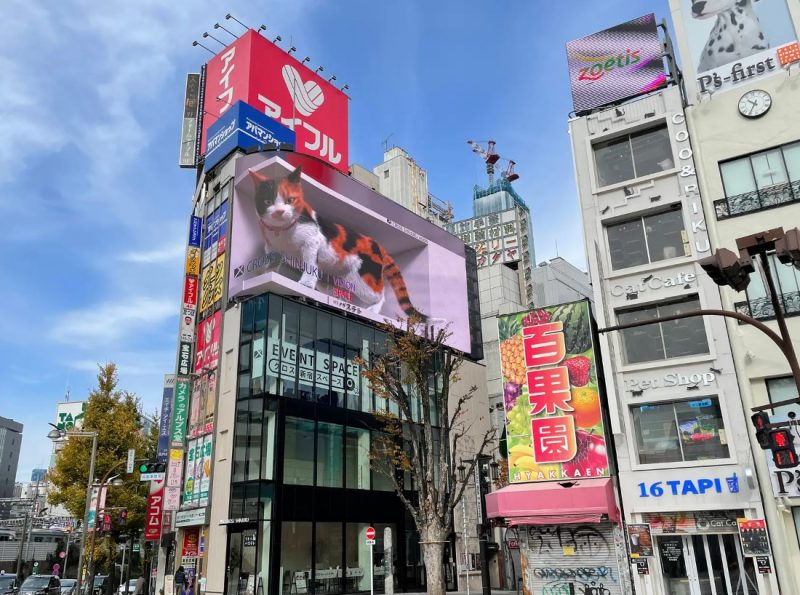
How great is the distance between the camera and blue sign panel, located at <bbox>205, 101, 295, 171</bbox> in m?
38.2

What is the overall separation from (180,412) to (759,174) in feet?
98.3

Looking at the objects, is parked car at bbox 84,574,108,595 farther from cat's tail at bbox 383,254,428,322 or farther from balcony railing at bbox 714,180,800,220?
balcony railing at bbox 714,180,800,220

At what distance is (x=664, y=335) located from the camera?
74.7 feet

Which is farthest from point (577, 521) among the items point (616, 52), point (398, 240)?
point (398, 240)

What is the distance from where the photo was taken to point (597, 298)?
78.1 ft

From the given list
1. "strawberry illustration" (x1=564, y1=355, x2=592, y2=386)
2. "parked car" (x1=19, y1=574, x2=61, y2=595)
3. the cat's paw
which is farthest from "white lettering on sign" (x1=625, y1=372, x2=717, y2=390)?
"parked car" (x1=19, y1=574, x2=61, y2=595)

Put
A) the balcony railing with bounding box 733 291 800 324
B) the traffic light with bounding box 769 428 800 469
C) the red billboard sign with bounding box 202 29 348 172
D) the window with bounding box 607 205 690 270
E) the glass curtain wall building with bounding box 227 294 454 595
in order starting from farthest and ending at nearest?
1. the red billboard sign with bounding box 202 29 348 172
2. the glass curtain wall building with bounding box 227 294 454 595
3. the window with bounding box 607 205 690 270
4. the balcony railing with bounding box 733 291 800 324
5. the traffic light with bounding box 769 428 800 469

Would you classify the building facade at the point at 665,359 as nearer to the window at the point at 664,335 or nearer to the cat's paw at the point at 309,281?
the window at the point at 664,335

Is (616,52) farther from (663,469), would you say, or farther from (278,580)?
(278,580)

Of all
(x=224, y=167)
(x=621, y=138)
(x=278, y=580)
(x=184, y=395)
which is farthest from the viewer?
(x=224, y=167)

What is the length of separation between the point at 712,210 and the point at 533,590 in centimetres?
1502

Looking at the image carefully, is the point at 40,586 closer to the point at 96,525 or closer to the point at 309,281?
the point at 96,525

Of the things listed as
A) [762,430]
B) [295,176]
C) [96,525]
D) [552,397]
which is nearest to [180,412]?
[96,525]

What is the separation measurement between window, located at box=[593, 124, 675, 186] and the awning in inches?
468
